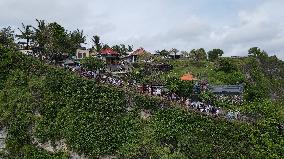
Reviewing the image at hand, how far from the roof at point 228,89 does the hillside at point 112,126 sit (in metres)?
3.47

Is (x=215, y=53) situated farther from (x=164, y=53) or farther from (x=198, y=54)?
(x=164, y=53)

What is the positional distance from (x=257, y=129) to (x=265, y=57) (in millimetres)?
22680

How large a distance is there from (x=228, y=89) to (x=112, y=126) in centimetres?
1393

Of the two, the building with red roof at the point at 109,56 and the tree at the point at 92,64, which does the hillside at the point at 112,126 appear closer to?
the tree at the point at 92,64

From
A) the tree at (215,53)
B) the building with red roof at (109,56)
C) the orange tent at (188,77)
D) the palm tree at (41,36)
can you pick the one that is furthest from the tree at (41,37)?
the tree at (215,53)

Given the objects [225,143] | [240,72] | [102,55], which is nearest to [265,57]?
[240,72]

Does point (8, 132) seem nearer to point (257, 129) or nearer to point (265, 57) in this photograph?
point (257, 129)

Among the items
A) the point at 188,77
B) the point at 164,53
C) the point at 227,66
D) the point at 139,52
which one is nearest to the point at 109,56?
the point at 139,52

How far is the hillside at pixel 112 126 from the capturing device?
4844 cm

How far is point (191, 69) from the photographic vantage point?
66688 millimetres

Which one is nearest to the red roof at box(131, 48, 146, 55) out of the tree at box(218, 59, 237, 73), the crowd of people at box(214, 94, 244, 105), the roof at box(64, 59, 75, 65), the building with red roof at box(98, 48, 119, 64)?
the building with red roof at box(98, 48, 119, 64)

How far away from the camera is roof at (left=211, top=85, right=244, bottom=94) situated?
189 feet

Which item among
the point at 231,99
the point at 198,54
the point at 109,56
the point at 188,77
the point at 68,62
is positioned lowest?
the point at 231,99

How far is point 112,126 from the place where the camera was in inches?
1965
